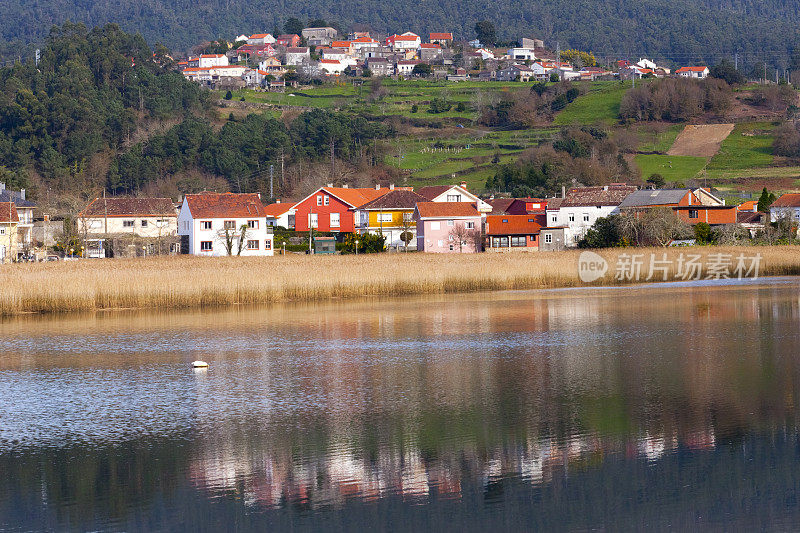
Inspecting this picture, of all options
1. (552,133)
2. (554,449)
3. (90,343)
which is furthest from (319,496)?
(552,133)

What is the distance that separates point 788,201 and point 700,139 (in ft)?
138

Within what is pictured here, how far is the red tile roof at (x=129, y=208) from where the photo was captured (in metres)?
75.0

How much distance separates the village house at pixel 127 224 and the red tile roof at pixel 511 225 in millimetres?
23201

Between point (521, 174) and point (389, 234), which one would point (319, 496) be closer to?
point (389, 234)

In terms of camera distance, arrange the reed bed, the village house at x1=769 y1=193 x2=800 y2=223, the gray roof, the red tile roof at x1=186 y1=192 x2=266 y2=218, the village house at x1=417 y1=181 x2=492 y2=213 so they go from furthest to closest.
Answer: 1. the village house at x1=417 y1=181 x2=492 y2=213
2. the gray roof
3. the village house at x1=769 y1=193 x2=800 y2=223
4. the red tile roof at x1=186 y1=192 x2=266 y2=218
5. the reed bed

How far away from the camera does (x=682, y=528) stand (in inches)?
448

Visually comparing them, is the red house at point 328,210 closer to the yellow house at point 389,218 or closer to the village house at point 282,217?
the village house at point 282,217

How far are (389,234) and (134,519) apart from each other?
64664mm

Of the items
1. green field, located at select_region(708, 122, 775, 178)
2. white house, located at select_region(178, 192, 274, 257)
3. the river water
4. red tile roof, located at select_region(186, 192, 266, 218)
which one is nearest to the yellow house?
white house, located at select_region(178, 192, 274, 257)

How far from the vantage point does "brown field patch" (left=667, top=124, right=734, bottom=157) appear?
369 feet

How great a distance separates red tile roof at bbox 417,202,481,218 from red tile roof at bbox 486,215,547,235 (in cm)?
185

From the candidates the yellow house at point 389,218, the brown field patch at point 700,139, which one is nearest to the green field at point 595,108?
the brown field patch at point 700,139

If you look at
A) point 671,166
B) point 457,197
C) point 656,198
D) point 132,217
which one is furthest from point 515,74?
point 132,217

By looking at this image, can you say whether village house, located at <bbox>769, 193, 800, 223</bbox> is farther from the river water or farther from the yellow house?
the river water
